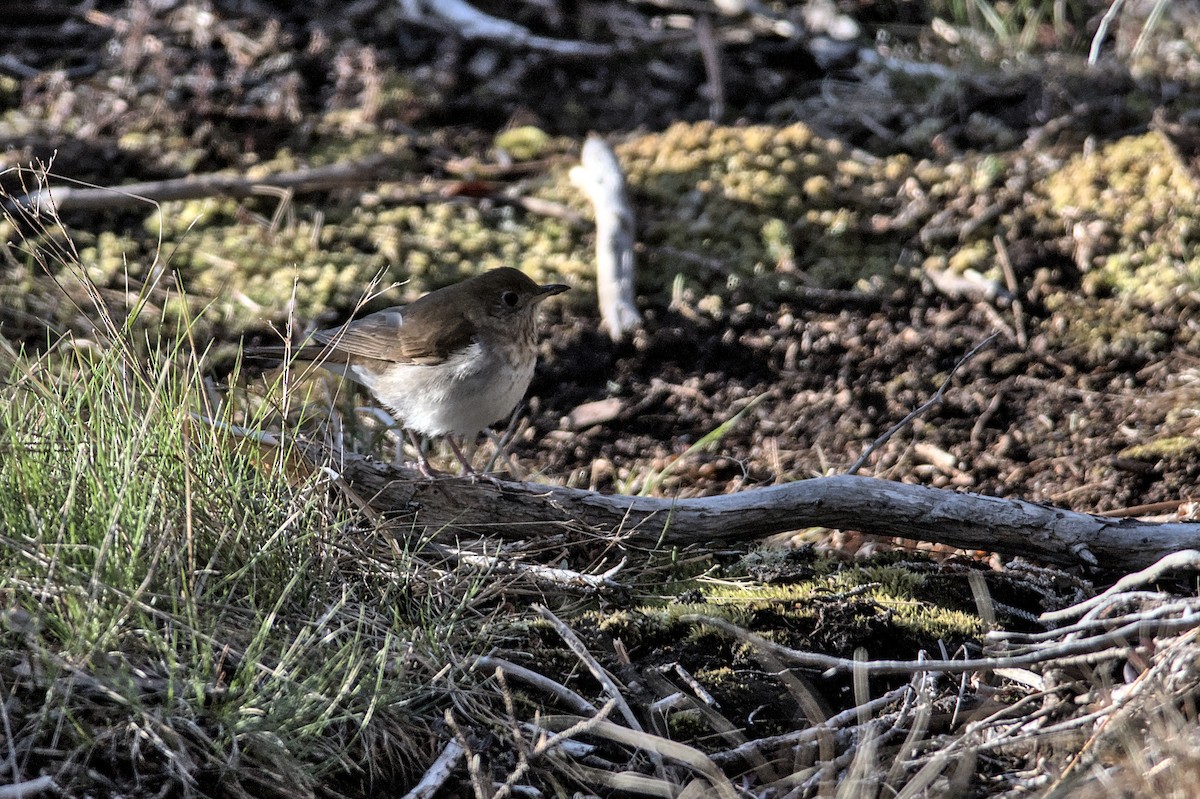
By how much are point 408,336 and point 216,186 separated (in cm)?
176

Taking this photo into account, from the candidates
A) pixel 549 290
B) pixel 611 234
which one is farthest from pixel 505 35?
pixel 549 290

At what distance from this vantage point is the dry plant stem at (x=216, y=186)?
5906 mm

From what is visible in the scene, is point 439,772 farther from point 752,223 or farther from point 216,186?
point 216,186

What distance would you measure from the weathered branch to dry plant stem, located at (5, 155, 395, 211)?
8.94 ft

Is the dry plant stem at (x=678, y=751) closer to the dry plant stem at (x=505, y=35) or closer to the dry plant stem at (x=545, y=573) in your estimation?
the dry plant stem at (x=545, y=573)

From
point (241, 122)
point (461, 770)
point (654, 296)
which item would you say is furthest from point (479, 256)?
point (461, 770)

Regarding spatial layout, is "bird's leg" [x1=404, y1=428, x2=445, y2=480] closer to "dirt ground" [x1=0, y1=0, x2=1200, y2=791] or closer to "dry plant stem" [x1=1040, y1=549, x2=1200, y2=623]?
"dirt ground" [x1=0, y1=0, x2=1200, y2=791]

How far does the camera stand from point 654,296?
19.5 ft

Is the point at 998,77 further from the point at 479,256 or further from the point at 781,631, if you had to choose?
the point at 781,631

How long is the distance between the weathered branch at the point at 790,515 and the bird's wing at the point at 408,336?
101 centimetres

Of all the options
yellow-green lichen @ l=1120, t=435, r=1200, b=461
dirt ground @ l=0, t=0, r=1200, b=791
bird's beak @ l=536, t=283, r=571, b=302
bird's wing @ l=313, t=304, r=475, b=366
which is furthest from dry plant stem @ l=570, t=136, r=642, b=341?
yellow-green lichen @ l=1120, t=435, r=1200, b=461

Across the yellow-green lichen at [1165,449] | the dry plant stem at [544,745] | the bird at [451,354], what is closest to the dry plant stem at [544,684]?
the dry plant stem at [544,745]

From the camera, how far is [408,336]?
504 centimetres

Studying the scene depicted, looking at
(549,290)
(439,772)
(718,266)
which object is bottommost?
(439,772)
